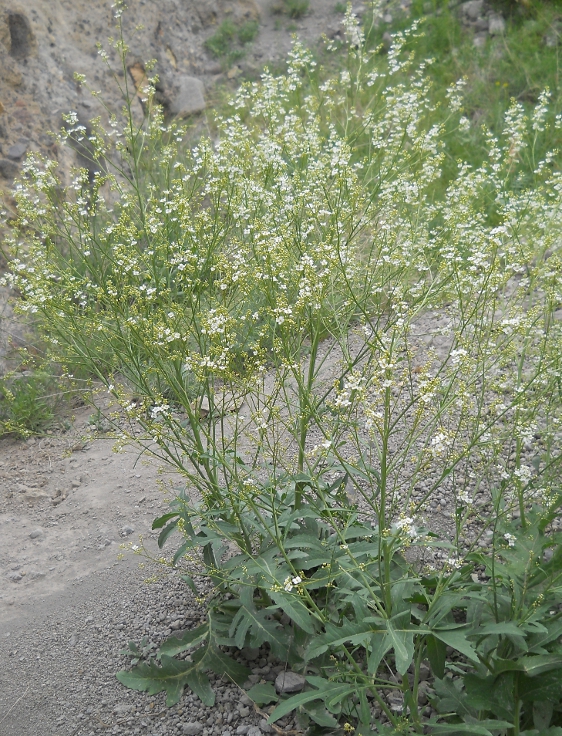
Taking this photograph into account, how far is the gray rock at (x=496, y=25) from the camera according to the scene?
8.57 metres

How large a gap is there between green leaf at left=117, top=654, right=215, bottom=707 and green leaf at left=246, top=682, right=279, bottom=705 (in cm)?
18

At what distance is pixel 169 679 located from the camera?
9.78ft

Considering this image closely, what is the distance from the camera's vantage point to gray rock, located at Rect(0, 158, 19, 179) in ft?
20.1

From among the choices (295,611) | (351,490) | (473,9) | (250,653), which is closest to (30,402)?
(351,490)

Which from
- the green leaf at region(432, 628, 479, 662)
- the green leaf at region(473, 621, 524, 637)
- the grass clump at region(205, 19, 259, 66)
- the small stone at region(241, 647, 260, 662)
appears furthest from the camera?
the grass clump at region(205, 19, 259, 66)

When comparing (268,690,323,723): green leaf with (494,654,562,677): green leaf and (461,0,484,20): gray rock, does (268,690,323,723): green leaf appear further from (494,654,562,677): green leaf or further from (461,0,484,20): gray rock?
→ (461,0,484,20): gray rock

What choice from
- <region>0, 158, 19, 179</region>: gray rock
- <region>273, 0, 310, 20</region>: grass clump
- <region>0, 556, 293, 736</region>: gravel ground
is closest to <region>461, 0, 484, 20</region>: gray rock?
<region>273, 0, 310, 20</region>: grass clump

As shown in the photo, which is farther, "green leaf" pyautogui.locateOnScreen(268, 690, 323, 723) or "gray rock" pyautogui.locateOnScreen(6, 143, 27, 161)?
"gray rock" pyautogui.locateOnScreen(6, 143, 27, 161)

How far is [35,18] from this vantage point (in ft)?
23.2

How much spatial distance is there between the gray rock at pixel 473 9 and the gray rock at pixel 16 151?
19.7 feet

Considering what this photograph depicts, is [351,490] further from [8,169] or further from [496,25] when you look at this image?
[496,25]

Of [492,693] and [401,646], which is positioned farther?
[492,693]

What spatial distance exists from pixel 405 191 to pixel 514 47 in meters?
5.63

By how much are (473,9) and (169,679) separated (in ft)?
29.4
